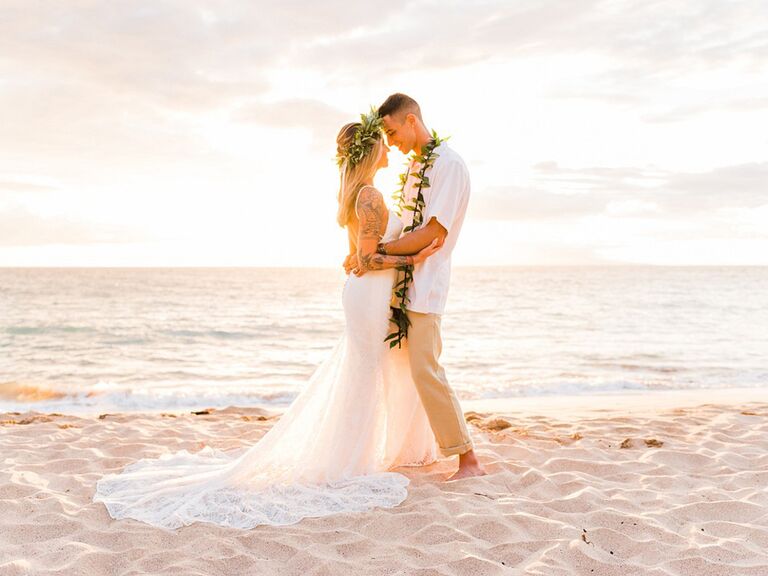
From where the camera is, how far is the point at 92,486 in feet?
14.7

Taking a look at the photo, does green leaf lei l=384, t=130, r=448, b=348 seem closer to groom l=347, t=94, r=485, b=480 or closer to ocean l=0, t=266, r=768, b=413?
groom l=347, t=94, r=485, b=480

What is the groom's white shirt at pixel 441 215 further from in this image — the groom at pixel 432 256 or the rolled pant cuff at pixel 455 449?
the rolled pant cuff at pixel 455 449

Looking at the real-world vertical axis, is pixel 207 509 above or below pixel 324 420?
below

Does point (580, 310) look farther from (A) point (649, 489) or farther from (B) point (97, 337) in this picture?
(A) point (649, 489)

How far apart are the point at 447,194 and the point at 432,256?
44cm

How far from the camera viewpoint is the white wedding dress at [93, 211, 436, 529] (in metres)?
4.05

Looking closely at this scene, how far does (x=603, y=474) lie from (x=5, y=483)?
424 centimetres

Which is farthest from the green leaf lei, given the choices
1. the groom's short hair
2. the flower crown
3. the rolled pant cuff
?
the rolled pant cuff

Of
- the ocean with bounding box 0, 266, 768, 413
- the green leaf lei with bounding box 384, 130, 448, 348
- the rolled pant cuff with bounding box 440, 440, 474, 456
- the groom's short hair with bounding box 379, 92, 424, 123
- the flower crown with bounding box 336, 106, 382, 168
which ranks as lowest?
the ocean with bounding box 0, 266, 768, 413

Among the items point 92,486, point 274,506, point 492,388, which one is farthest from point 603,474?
point 492,388

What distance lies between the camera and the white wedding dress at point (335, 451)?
4055 millimetres

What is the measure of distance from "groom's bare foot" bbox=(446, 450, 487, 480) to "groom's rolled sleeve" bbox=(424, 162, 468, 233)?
5.35ft

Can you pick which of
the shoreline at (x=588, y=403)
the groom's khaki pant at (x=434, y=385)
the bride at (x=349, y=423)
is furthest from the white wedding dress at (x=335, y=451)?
the shoreline at (x=588, y=403)

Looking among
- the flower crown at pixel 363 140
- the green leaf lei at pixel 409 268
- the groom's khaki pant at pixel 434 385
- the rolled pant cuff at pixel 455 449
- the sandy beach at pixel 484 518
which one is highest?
the flower crown at pixel 363 140
